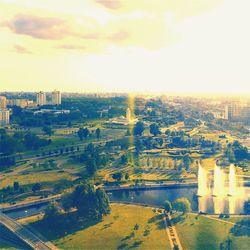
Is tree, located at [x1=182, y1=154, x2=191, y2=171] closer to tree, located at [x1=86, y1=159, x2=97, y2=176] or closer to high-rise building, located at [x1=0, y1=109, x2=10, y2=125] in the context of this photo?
tree, located at [x1=86, y1=159, x2=97, y2=176]

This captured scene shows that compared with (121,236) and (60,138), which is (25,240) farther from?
(60,138)

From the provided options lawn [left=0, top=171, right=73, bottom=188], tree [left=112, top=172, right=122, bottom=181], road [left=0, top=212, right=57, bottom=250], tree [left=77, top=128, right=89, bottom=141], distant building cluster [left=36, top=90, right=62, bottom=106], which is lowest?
road [left=0, top=212, right=57, bottom=250]

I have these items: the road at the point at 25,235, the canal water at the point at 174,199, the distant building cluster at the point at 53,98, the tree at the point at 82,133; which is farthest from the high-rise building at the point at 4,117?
the road at the point at 25,235

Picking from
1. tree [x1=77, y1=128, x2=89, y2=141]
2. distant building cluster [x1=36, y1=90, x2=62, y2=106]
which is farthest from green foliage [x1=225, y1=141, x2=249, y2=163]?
distant building cluster [x1=36, y1=90, x2=62, y2=106]

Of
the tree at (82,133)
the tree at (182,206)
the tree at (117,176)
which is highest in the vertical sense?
the tree at (82,133)

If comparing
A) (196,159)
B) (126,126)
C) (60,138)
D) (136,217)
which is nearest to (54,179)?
(136,217)

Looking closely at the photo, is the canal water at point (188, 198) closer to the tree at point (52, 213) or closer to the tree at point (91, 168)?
the tree at point (91, 168)
